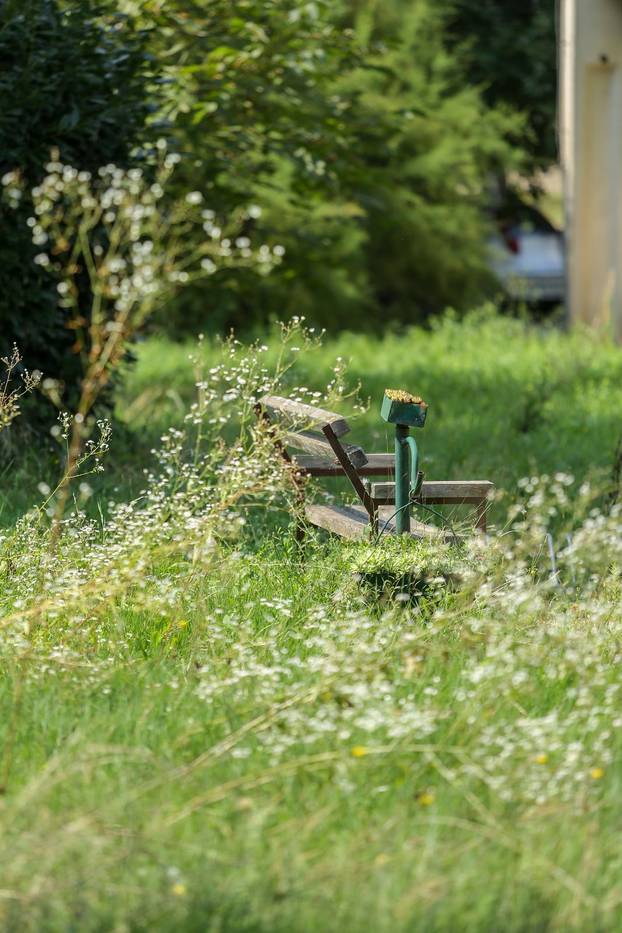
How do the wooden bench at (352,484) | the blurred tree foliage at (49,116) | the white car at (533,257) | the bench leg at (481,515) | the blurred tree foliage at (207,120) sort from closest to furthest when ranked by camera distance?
1. the wooden bench at (352,484)
2. the bench leg at (481,515)
3. the blurred tree foliage at (49,116)
4. the blurred tree foliage at (207,120)
5. the white car at (533,257)

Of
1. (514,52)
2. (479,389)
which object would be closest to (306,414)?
(479,389)

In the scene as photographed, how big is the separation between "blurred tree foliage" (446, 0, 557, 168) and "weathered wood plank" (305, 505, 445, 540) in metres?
16.5

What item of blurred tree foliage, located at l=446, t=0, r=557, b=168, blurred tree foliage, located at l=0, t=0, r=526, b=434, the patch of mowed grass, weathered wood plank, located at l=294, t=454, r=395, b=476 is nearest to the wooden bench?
weathered wood plank, located at l=294, t=454, r=395, b=476

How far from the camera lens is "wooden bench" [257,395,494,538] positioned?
554 cm

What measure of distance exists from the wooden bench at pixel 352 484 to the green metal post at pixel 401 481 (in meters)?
0.06

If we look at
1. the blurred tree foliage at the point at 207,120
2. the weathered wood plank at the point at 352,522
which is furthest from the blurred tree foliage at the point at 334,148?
the weathered wood plank at the point at 352,522

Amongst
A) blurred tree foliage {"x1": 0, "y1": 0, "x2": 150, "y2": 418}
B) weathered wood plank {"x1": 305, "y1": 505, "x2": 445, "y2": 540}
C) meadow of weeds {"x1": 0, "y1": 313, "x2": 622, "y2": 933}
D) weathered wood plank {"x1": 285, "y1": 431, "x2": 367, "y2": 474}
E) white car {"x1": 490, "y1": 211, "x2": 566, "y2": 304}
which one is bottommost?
white car {"x1": 490, "y1": 211, "x2": 566, "y2": 304}

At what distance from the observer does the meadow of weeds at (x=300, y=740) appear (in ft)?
10.0

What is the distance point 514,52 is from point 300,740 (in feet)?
65.2

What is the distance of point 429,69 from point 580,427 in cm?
1126

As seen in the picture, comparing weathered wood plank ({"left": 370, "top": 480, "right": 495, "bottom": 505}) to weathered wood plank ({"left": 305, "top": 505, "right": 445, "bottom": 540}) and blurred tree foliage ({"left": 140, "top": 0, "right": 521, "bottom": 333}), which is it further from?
blurred tree foliage ({"left": 140, "top": 0, "right": 521, "bottom": 333})

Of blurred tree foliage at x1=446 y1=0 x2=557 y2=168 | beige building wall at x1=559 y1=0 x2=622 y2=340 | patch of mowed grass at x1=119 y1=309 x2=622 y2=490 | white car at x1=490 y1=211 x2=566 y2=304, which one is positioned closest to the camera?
patch of mowed grass at x1=119 y1=309 x2=622 y2=490

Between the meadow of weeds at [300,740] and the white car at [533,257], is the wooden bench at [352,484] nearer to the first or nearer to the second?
the meadow of weeds at [300,740]

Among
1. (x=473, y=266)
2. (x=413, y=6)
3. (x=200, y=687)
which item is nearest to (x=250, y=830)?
(x=200, y=687)
